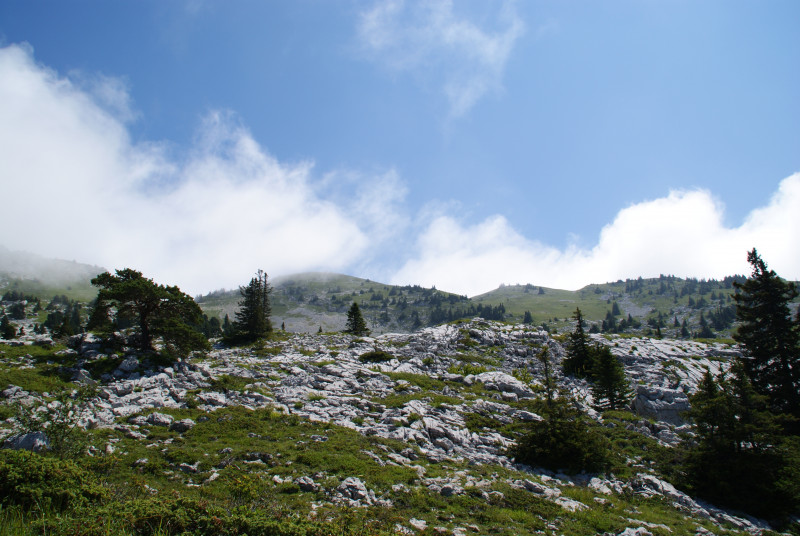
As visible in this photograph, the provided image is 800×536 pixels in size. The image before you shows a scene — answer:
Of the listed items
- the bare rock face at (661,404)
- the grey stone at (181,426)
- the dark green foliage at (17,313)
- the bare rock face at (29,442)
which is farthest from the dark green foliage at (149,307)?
the dark green foliage at (17,313)

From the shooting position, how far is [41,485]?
31.2ft

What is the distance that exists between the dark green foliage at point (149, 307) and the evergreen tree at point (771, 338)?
52.0m

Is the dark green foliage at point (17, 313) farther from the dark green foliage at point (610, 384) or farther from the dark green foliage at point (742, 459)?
the dark green foliage at point (742, 459)

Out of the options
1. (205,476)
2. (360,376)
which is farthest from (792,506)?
(360,376)

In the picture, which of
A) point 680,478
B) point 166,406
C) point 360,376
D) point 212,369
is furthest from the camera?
point 360,376

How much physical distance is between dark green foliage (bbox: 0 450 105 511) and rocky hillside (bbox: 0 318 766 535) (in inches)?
83.9

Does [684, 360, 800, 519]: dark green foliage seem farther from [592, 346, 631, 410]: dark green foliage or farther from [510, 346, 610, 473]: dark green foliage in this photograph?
[592, 346, 631, 410]: dark green foliage

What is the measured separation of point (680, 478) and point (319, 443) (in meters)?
20.4

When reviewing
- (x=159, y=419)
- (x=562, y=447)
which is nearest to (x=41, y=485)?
(x=159, y=419)

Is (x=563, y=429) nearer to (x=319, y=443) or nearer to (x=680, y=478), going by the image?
(x=680, y=478)

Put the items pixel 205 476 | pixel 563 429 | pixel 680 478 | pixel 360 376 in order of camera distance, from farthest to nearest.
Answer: pixel 360 376
pixel 563 429
pixel 680 478
pixel 205 476

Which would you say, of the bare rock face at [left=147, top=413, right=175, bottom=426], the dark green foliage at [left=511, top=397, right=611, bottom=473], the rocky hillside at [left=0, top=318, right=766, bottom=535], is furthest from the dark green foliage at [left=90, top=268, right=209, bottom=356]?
the dark green foliage at [left=511, top=397, right=611, bottom=473]

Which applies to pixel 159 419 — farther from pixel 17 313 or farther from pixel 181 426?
pixel 17 313

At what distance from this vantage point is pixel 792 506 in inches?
707
